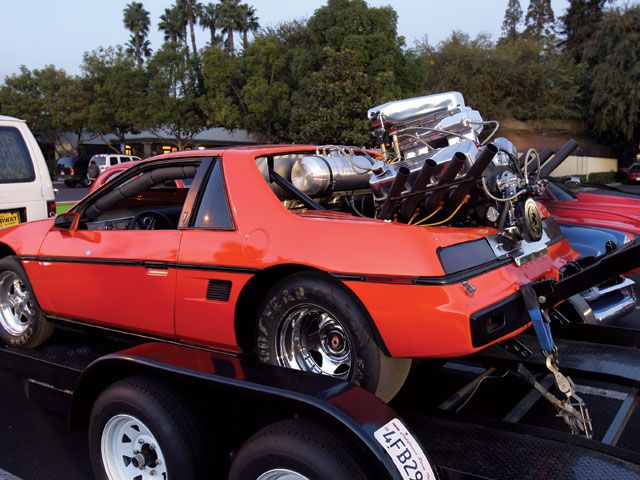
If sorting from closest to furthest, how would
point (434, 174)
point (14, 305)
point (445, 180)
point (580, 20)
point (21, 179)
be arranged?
1. point (445, 180)
2. point (434, 174)
3. point (14, 305)
4. point (21, 179)
5. point (580, 20)

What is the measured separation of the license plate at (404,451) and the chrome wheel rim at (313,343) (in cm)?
82

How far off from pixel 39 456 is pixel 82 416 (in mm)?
877

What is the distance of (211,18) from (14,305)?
2176 inches

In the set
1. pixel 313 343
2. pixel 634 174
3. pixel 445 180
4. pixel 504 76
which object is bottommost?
pixel 634 174

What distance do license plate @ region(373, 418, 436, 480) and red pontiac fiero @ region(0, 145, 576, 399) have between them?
0.57 metres

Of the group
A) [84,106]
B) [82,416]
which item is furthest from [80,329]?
[84,106]

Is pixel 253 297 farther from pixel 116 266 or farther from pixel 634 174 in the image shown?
pixel 634 174

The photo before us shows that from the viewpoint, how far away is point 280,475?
235cm

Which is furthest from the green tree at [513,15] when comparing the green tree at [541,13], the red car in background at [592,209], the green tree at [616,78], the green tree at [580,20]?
the red car in background at [592,209]

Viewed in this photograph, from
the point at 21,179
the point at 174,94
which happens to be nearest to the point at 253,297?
the point at 21,179

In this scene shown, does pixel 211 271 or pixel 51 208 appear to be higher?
pixel 51 208

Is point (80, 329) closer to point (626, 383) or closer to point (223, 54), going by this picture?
point (626, 383)

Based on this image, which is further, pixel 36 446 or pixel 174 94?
pixel 174 94

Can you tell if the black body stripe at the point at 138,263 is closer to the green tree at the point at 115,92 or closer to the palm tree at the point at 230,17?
the green tree at the point at 115,92
